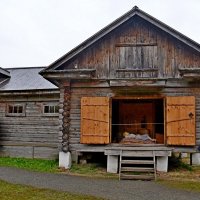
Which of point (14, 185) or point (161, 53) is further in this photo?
point (161, 53)

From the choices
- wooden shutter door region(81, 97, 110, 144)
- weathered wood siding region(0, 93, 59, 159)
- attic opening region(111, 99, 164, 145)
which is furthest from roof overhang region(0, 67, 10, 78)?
wooden shutter door region(81, 97, 110, 144)

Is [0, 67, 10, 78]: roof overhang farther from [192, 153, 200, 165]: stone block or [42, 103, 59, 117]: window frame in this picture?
[192, 153, 200, 165]: stone block

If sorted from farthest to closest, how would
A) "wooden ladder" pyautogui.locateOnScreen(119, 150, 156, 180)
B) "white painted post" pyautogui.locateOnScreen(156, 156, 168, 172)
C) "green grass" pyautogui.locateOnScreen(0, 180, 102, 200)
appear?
"white painted post" pyautogui.locateOnScreen(156, 156, 168, 172) < "wooden ladder" pyautogui.locateOnScreen(119, 150, 156, 180) < "green grass" pyautogui.locateOnScreen(0, 180, 102, 200)

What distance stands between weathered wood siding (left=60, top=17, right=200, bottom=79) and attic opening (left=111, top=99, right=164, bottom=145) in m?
5.12

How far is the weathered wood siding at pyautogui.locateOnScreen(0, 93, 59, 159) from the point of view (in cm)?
1892

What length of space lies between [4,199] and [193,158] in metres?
9.17

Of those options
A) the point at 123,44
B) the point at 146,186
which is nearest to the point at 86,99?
the point at 123,44

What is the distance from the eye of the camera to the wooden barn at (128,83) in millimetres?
14578

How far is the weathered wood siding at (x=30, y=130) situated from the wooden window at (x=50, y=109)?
18cm

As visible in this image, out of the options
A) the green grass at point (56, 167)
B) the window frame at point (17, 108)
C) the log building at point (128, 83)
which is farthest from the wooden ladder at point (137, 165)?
the window frame at point (17, 108)

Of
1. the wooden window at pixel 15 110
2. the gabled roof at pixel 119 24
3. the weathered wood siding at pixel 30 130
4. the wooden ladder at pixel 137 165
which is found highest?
the gabled roof at pixel 119 24

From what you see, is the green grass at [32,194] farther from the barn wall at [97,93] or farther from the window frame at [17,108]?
the window frame at [17,108]

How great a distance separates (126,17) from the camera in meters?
15.2

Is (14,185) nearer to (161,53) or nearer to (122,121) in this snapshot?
(161,53)
